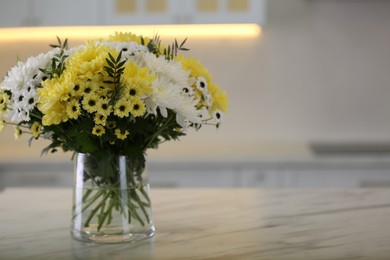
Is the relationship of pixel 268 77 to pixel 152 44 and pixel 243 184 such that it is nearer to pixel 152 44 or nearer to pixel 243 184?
pixel 243 184

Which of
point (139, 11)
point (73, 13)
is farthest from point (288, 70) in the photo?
point (73, 13)

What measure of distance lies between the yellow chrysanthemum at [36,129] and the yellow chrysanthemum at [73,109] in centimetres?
13

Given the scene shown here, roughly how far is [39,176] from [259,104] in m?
1.30

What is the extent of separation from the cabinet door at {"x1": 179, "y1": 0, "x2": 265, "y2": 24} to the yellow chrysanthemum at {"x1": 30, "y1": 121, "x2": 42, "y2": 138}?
7.69 ft

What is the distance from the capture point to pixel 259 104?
4309mm

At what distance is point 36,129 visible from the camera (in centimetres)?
164

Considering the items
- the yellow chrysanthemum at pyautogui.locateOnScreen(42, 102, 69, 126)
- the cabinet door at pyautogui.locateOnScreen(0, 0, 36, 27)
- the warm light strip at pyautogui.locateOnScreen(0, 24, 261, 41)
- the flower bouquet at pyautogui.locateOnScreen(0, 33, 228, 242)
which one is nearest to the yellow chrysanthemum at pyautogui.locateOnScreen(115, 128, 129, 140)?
the flower bouquet at pyautogui.locateOnScreen(0, 33, 228, 242)

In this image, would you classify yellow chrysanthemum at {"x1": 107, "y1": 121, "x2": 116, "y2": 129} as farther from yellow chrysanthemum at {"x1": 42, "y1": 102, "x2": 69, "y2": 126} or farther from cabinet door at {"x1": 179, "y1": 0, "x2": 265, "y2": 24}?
cabinet door at {"x1": 179, "y1": 0, "x2": 265, "y2": 24}

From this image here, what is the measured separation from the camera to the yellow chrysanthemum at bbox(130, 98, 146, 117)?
5.06ft

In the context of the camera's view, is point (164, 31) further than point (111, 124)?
Yes

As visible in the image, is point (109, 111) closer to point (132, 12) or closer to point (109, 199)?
point (109, 199)

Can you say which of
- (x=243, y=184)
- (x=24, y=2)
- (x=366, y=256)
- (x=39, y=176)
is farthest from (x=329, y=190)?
(x=24, y=2)

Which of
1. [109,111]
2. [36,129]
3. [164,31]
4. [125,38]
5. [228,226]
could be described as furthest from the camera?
[164,31]

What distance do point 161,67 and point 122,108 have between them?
15 cm
